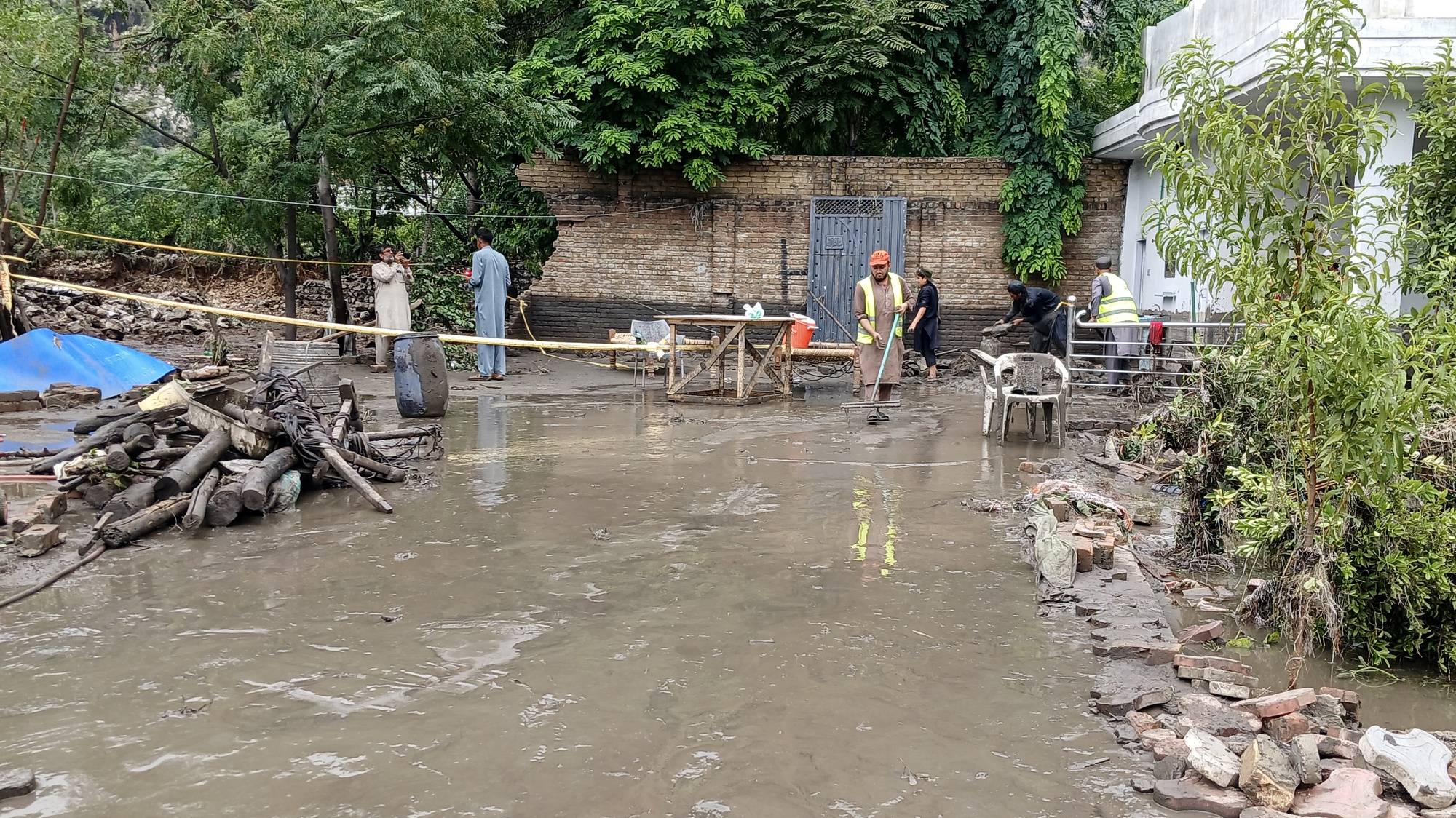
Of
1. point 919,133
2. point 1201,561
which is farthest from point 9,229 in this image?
point 1201,561

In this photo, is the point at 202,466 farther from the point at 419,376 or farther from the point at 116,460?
the point at 419,376

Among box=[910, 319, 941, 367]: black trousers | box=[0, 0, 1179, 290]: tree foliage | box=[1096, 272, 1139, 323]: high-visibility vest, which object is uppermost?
box=[0, 0, 1179, 290]: tree foliage

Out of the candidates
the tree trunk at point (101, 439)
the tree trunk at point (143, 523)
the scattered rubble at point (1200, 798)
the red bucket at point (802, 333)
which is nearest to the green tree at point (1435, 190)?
the scattered rubble at point (1200, 798)

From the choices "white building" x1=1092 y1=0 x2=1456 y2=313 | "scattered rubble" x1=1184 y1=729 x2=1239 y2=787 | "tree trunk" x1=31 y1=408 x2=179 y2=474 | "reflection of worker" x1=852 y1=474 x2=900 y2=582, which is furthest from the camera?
"white building" x1=1092 y1=0 x2=1456 y2=313

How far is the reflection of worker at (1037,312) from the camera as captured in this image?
14.6 m

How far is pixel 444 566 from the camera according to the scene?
5.73m

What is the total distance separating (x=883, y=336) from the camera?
1128cm

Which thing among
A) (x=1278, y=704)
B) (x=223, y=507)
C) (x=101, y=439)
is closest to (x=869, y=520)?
(x=1278, y=704)

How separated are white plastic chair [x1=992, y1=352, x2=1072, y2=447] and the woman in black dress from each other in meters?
4.77

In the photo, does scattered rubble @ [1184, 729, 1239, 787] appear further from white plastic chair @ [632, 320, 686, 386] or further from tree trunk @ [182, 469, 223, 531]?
white plastic chair @ [632, 320, 686, 386]

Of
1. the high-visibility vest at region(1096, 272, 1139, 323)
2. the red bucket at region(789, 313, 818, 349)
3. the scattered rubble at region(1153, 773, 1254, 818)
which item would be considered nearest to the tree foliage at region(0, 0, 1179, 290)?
the red bucket at region(789, 313, 818, 349)

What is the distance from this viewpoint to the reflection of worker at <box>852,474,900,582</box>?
5895 millimetres

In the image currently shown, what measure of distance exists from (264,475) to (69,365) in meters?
6.16

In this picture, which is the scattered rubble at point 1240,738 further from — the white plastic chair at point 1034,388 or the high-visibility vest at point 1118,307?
the high-visibility vest at point 1118,307
